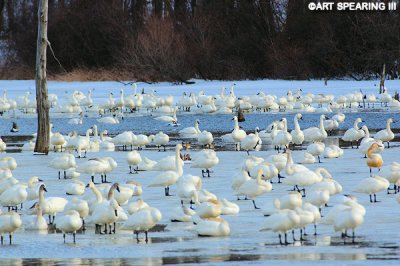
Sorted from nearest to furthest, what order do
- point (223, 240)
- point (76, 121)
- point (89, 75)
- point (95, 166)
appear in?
point (223, 240)
point (95, 166)
point (76, 121)
point (89, 75)

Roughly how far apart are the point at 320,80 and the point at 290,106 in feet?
49.1

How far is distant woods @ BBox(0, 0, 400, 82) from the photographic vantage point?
151 feet

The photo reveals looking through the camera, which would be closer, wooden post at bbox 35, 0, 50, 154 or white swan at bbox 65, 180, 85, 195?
white swan at bbox 65, 180, 85, 195

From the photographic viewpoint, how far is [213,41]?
5103cm

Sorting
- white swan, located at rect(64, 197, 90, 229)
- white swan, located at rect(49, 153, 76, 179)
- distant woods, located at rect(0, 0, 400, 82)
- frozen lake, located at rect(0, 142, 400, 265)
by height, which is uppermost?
distant woods, located at rect(0, 0, 400, 82)

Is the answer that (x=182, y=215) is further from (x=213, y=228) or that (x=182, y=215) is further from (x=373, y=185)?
(x=373, y=185)

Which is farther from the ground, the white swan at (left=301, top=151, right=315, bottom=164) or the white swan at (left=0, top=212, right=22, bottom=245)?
the white swan at (left=301, top=151, right=315, bottom=164)

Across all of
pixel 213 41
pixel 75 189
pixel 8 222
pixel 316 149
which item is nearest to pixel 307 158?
pixel 316 149

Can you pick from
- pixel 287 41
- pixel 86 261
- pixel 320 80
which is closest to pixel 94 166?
pixel 86 261

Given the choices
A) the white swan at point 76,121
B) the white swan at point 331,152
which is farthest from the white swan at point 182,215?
the white swan at point 76,121

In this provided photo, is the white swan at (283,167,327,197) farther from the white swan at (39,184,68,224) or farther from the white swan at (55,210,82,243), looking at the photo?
the white swan at (55,210,82,243)

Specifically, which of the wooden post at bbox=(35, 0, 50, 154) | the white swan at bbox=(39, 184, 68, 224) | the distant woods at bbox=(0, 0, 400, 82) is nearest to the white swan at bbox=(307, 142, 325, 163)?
the wooden post at bbox=(35, 0, 50, 154)

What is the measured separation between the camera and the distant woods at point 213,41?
4606 centimetres

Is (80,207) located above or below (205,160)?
below
